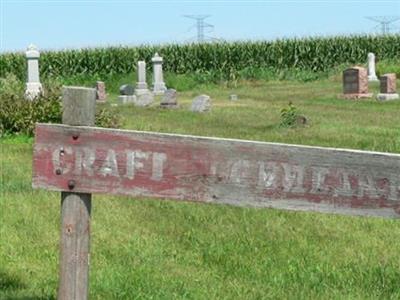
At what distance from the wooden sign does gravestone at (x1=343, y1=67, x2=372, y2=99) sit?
77.4ft

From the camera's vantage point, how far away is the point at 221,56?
1822 inches

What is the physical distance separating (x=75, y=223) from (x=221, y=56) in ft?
140

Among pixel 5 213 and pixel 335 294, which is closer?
pixel 335 294

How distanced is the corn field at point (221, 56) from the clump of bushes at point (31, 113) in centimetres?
2603

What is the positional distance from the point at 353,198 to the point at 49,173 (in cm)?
129

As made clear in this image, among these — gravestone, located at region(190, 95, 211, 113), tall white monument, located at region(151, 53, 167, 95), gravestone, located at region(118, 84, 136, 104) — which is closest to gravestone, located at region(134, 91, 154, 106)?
Answer: gravestone, located at region(118, 84, 136, 104)

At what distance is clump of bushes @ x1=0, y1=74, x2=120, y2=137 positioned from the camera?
584 inches

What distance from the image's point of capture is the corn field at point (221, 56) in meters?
43.7

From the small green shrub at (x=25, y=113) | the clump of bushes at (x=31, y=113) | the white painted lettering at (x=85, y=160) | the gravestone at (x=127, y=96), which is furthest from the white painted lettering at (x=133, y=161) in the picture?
the gravestone at (x=127, y=96)

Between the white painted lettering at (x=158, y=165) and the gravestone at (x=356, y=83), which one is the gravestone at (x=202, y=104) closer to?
the gravestone at (x=356, y=83)

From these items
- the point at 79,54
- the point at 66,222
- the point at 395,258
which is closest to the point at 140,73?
the point at 79,54

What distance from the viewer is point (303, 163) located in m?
3.51

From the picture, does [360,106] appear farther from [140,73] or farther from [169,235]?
[169,235]

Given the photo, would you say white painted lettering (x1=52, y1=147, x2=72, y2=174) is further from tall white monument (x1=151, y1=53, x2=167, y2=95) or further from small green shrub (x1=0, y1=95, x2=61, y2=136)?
tall white monument (x1=151, y1=53, x2=167, y2=95)
